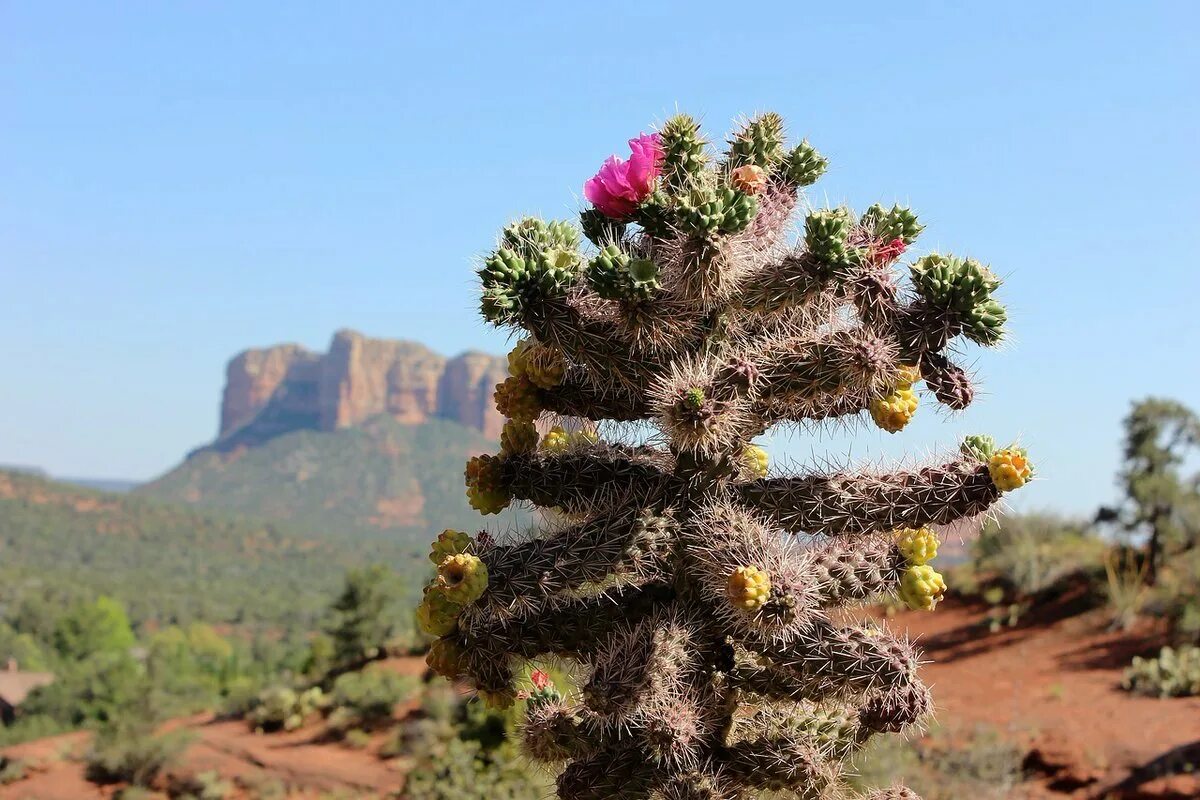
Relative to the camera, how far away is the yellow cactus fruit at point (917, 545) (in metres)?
3.02

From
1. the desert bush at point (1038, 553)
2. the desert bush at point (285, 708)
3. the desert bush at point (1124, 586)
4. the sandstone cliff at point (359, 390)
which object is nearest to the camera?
the desert bush at point (1124, 586)

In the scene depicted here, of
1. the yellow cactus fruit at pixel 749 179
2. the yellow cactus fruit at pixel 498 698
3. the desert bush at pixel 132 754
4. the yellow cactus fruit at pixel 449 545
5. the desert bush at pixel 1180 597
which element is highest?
the yellow cactus fruit at pixel 749 179

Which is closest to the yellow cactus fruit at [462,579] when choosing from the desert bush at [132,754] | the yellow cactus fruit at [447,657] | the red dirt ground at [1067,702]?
the yellow cactus fruit at [447,657]

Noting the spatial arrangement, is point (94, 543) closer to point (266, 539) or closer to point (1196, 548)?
point (266, 539)

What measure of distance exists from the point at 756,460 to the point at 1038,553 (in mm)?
17731

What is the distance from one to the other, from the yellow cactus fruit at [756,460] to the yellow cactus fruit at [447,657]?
1.18 metres

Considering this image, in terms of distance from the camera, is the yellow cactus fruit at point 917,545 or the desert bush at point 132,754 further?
the desert bush at point 132,754

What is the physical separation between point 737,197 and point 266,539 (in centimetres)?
9177

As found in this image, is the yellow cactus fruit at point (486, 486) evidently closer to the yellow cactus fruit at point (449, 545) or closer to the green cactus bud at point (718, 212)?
the yellow cactus fruit at point (449, 545)

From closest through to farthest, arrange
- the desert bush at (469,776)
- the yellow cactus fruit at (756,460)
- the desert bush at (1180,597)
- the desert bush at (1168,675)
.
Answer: the yellow cactus fruit at (756,460) → the desert bush at (469,776) → the desert bush at (1168,675) → the desert bush at (1180,597)

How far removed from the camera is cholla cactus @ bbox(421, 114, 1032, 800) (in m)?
2.81

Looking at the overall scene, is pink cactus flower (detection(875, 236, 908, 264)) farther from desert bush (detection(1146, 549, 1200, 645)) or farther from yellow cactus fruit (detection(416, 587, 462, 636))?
desert bush (detection(1146, 549, 1200, 645))

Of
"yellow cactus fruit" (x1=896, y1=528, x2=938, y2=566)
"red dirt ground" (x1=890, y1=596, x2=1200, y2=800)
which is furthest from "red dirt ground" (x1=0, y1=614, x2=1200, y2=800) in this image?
"yellow cactus fruit" (x1=896, y1=528, x2=938, y2=566)

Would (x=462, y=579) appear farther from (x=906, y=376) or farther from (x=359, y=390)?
(x=359, y=390)
